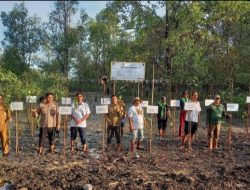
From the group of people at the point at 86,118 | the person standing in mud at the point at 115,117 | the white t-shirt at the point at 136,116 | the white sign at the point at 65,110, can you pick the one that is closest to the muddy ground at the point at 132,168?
the group of people at the point at 86,118

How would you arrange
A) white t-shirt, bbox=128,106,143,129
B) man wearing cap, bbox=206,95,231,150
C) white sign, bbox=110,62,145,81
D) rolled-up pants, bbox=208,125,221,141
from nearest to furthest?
white t-shirt, bbox=128,106,143,129
man wearing cap, bbox=206,95,231,150
rolled-up pants, bbox=208,125,221,141
white sign, bbox=110,62,145,81

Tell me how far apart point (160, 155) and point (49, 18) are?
71.6ft

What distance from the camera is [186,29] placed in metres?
14.6

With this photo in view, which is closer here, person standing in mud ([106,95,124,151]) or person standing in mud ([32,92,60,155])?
person standing in mud ([32,92,60,155])

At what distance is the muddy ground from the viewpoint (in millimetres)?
8359

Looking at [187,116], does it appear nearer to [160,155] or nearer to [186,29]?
[160,155]

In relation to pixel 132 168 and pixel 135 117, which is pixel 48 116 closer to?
pixel 135 117

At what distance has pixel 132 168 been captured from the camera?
380 inches

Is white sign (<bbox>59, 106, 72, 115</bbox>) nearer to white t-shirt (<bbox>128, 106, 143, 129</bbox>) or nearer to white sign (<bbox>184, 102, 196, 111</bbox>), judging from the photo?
white t-shirt (<bbox>128, 106, 143, 129</bbox>)

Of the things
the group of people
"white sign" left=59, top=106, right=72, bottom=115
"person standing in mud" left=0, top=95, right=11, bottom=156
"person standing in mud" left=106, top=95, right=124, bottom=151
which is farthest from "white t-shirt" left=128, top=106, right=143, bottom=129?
"person standing in mud" left=0, top=95, right=11, bottom=156

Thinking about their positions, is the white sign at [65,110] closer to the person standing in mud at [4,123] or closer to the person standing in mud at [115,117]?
the person standing in mud at [115,117]

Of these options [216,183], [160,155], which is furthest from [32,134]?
[216,183]

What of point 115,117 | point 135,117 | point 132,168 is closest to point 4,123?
point 115,117

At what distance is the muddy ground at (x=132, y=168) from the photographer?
8359mm
